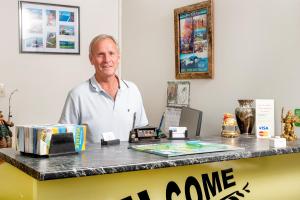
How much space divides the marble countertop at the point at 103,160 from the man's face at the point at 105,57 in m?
0.79

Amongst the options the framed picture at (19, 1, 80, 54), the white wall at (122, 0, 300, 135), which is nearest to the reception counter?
the white wall at (122, 0, 300, 135)

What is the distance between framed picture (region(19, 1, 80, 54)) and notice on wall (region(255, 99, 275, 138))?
2.14 m

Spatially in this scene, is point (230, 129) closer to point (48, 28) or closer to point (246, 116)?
point (246, 116)

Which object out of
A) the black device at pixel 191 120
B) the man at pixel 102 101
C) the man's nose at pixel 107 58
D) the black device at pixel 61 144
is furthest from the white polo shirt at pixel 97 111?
the black device at pixel 61 144

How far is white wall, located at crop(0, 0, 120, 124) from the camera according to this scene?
3.72 m

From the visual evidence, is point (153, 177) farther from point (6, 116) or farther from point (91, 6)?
point (91, 6)

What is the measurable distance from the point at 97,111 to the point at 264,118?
1.06 meters

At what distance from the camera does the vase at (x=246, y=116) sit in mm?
2633

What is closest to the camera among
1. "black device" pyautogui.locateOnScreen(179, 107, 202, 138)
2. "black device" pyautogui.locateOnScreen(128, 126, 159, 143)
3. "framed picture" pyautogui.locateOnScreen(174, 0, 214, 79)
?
"black device" pyautogui.locateOnScreen(128, 126, 159, 143)

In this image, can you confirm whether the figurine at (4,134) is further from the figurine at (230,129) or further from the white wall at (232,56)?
the figurine at (230,129)

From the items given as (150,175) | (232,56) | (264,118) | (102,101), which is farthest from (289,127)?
(102,101)

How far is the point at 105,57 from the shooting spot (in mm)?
2625

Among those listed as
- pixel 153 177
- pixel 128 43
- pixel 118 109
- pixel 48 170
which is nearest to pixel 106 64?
pixel 118 109

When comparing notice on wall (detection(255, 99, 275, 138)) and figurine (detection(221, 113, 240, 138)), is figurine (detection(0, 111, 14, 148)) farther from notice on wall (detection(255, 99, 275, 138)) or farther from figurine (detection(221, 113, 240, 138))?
notice on wall (detection(255, 99, 275, 138))
